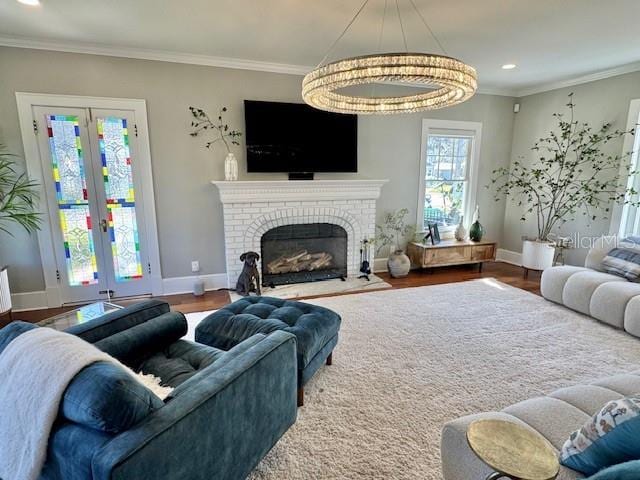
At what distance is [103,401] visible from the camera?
0.94 m

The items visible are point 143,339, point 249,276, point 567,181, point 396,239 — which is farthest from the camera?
point 396,239

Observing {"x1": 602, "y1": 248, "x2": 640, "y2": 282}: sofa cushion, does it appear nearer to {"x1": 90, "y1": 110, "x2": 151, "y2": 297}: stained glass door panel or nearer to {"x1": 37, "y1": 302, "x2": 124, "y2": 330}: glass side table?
{"x1": 37, "y1": 302, "x2": 124, "y2": 330}: glass side table

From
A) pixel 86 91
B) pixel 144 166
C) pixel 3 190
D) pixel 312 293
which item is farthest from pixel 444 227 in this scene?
pixel 3 190

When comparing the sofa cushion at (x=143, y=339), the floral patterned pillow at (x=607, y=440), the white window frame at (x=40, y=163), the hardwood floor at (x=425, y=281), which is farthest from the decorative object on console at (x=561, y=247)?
the white window frame at (x=40, y=163)

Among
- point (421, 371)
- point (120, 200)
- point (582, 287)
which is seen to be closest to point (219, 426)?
point (421, 371)

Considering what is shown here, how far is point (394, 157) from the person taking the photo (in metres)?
4.71

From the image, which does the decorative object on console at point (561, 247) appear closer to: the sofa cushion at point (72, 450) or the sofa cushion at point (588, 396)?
the sofa cushion at point (588, 396)

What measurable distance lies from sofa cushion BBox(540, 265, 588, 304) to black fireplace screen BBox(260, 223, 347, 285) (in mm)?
2329

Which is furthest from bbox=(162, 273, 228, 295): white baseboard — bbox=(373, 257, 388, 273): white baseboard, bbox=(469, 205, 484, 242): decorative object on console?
bbox=(469, 205, 484, 242): decorative object on console

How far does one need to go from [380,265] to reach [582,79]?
11.7ft

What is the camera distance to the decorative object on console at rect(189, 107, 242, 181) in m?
3.79

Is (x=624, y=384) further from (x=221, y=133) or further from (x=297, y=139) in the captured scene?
(x=221, y=133)

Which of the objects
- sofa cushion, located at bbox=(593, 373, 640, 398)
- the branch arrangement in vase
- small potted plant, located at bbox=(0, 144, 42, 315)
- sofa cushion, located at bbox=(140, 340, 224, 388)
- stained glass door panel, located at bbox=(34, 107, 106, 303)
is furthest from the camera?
the branch arrangement in vase

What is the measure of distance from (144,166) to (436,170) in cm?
392
